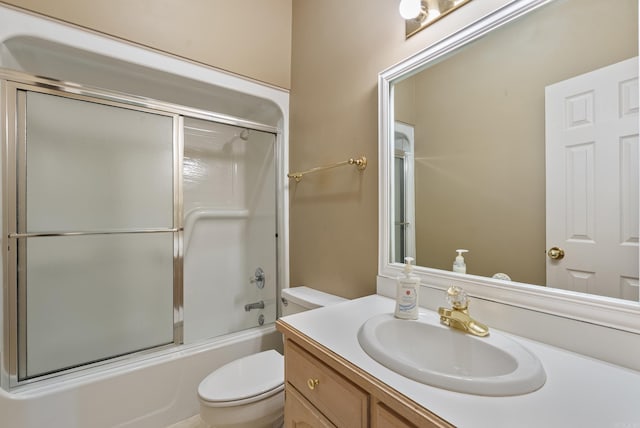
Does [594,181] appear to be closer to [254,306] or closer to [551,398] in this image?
[551,398]

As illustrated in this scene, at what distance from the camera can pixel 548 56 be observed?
876 millimetres

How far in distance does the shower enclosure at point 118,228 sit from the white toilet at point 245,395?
669mm

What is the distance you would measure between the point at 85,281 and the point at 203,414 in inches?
50.8

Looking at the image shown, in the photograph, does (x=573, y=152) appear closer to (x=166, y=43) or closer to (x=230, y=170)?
(x=166, y=43)

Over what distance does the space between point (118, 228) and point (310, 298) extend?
1.37m

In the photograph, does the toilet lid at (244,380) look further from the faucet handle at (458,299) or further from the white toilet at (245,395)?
the faucet handle at (458,299)

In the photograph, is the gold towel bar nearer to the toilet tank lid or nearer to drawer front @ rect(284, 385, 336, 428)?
the toilet tank lid

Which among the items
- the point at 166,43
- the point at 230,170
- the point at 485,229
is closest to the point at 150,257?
the point at 230,170

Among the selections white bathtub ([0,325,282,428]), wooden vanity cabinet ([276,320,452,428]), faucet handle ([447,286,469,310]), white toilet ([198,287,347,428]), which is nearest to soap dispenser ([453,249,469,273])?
faucet handle ([447,286,469,310])

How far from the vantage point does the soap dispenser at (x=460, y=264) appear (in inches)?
41.2

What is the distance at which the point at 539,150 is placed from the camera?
2.94 ft

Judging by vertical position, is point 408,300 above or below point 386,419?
above

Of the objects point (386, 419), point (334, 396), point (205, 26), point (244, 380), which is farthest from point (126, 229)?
point (386, 419)

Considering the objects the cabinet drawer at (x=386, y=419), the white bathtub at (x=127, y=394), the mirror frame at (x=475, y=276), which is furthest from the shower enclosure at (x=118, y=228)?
the cabinet drawer at (x=386, y=419)
